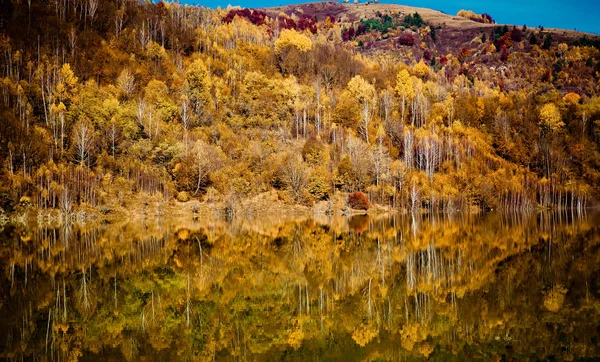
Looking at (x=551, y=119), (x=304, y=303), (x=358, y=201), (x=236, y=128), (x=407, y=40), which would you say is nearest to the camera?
(x=304, y=303)

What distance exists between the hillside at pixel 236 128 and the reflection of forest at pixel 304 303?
41.6m

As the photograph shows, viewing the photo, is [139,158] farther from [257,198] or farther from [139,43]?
[139,43]

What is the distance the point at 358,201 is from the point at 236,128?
25652mm

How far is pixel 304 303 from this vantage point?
1560 centimetres

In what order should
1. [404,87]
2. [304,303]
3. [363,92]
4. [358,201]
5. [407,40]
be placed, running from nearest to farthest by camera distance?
[304,303] < [358,201] < [363,92] < [404,87] < [407,40]

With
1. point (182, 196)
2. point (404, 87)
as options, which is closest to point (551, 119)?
point (404, 87)

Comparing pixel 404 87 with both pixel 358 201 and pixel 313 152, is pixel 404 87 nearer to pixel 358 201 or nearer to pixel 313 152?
pixel 313 152

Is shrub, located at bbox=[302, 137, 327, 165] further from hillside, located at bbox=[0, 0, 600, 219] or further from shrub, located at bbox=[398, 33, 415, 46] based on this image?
shrub, located at bbox=[398, 33, 415, 46]

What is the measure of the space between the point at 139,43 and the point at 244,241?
7528 cm

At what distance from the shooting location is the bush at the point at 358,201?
7338cm

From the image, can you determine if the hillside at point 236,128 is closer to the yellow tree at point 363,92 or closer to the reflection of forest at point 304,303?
the yellow tree at point 363,92

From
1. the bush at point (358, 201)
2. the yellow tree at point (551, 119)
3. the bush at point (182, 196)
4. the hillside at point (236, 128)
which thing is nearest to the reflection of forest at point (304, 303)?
the bush at point (182, 196)

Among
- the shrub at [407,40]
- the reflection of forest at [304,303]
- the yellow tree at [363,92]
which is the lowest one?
the reflection of forest at [304,303]

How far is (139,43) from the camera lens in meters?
96.8
